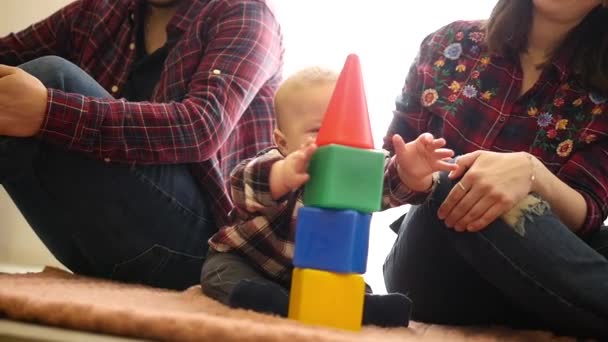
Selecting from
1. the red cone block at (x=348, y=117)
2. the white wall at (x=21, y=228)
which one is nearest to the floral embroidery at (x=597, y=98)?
the red cone block at (x=348, y=117)

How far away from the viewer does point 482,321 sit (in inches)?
44.6

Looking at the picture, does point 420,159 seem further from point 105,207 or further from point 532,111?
point 105,207

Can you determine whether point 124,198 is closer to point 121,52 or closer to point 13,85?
point 13,85

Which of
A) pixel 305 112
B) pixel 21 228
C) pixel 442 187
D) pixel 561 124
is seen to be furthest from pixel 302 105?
pixel 21 228

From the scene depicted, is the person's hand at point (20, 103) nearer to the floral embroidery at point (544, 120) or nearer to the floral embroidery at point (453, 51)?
the floral embroidery at point (453, 51)

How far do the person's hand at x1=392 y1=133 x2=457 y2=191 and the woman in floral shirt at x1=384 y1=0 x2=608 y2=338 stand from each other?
0.01 metres

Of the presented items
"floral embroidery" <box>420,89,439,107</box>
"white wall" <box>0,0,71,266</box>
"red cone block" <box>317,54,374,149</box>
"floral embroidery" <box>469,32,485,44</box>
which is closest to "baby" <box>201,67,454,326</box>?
"red cone block" <box>317,54,374,149</box>

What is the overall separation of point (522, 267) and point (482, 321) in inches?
9.5

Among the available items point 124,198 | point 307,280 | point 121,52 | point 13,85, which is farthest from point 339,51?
point 307,280

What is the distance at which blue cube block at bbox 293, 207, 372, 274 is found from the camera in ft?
2.63

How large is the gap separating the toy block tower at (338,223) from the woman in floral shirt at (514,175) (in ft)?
0.54

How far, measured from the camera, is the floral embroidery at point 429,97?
1230mm

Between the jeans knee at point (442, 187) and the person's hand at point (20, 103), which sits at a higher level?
the person's hand at point (20, 103)

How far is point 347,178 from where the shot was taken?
2.62 ft
